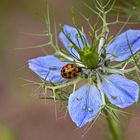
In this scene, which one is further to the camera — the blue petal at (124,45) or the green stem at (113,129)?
the green stem at (113,129)

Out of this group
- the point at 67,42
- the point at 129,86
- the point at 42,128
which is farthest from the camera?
the point at 42,128

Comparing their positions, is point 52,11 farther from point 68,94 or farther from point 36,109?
point 68,94

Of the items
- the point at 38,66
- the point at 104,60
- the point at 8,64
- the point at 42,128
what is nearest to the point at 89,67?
the point at 104,60

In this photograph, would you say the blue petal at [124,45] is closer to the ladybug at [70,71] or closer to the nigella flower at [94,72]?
the nigella flower at [94,72]

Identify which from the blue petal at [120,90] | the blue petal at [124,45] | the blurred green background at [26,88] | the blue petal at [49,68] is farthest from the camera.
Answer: the blurred green background at [26,88]

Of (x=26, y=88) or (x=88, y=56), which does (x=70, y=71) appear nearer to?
(x=88, y=56)

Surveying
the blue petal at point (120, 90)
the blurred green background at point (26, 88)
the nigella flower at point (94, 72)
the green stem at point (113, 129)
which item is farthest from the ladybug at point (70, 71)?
the blurred green background at point (26, 88)

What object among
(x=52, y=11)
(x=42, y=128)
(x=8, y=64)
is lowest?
(x=42, y=128)

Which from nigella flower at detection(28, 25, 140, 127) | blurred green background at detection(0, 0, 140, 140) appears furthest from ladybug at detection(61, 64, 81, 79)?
blurred green background at detection(0, 0, 140, 140)
